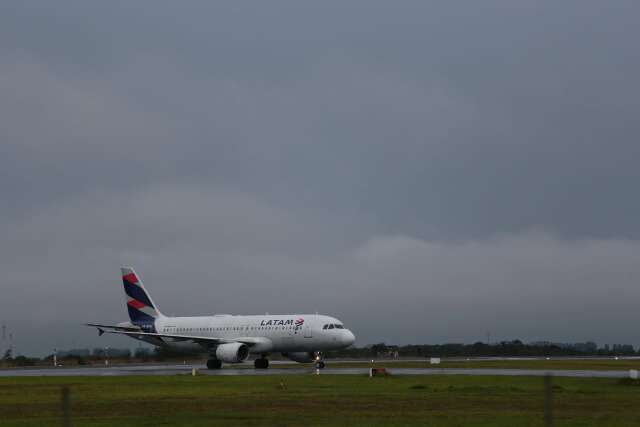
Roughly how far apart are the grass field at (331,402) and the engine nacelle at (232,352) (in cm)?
2336

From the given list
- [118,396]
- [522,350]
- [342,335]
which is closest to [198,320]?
[342,335]

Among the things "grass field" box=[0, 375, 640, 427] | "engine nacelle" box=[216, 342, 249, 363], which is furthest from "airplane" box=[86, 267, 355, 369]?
Answer: "grass field" box=[0, 375, 640, 427]

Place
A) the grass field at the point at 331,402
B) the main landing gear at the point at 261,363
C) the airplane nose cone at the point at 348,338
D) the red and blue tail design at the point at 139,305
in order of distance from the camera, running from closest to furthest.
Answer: the grass field at the point at 331,402 → the airplane nose cone at the point at 348,338 → the main landing gear at the point at 261,363 → the red and blue tail design at the point at 139,305

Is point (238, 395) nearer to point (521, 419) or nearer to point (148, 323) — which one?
point (521, 419)

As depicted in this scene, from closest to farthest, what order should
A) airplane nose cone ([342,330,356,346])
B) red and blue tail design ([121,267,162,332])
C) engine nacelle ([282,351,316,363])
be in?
airplane nose cone ([342,330,356,346]) < engine nacelle ([282,351,316,363]) < red and blue tail design ([121,267,162,332])

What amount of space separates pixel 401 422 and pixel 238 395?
12.5 m

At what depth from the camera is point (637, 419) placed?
2523 cm

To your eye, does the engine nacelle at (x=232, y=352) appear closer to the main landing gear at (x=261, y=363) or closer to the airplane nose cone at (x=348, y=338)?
the main landing gear at (x=261, y=363)

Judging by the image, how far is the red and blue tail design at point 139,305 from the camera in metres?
83.0

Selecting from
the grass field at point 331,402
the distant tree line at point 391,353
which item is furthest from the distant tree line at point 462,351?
the grass field at point 331,402

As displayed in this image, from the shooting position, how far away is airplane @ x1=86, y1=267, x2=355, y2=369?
70938 mm

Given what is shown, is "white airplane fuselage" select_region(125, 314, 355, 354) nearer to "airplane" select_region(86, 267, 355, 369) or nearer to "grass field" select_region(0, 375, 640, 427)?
"airplane" select_region(86, 267, 355, 369)

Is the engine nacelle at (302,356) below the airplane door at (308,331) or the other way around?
below

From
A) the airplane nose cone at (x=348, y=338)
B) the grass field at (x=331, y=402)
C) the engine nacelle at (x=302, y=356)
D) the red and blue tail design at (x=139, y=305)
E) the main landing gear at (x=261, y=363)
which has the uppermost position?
the red and blue tail design at (x=139, y=305)
